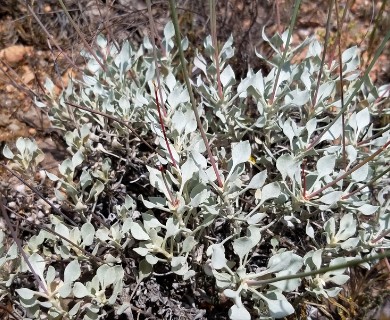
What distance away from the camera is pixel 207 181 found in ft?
4.58

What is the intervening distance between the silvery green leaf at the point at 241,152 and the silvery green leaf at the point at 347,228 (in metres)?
0.34

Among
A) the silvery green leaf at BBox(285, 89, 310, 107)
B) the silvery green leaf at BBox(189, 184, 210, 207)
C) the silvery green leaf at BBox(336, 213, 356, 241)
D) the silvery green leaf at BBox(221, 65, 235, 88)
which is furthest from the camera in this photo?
the silvery green leaf at BBox(221, 65, 235, 88)

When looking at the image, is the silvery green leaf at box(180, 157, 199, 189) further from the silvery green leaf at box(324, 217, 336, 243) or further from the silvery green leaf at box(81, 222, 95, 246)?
the silvery green leaf at box(324, 217, 336, 243)

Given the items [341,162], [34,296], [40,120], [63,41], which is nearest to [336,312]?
[341,162]

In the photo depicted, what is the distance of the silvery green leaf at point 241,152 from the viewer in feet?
4.58

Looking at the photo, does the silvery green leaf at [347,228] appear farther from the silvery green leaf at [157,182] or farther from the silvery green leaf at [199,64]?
the silvery green leaf at [199,64]

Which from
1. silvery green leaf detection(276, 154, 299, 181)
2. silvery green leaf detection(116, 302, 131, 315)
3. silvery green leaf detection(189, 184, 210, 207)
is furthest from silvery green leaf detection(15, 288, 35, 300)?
silvery green leaf detection(276, 154, 299, 181)

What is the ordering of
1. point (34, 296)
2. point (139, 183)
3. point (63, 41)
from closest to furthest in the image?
point (34, 296)
point (139, 183)
point (63, 41)

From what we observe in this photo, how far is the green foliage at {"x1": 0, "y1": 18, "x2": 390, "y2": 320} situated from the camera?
53.8 inches

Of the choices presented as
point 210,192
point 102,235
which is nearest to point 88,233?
point 102,235

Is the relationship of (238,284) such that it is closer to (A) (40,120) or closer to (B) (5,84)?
(A) (40,120)

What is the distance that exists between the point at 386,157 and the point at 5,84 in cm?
157

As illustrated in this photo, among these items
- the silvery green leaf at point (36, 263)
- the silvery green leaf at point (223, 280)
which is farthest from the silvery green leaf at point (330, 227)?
the silvery green leaf at point (36, 263)

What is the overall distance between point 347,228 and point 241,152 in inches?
15.2
